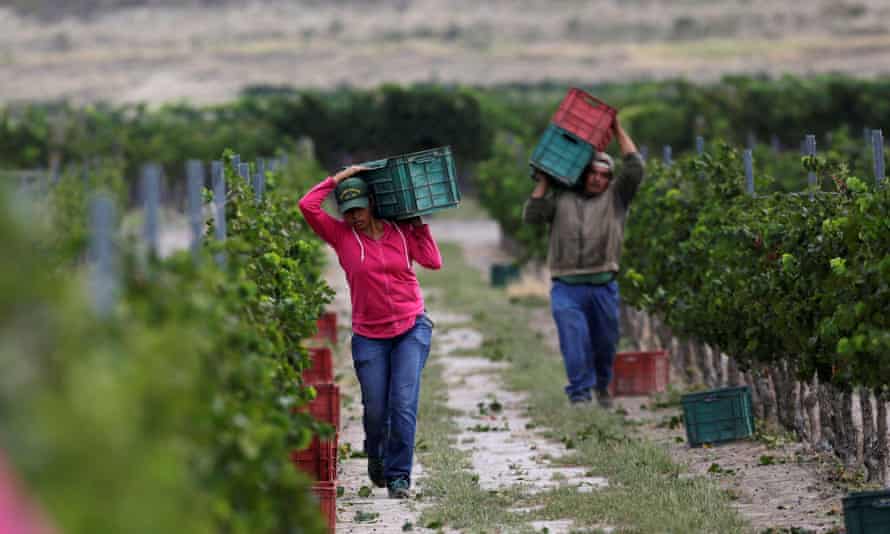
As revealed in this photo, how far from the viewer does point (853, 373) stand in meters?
7.38

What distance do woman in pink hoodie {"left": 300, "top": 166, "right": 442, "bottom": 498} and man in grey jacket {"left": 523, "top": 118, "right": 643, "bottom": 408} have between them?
2.83 metres

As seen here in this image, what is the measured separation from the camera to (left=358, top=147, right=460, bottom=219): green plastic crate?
852 cm

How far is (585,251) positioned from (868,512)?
4.70m

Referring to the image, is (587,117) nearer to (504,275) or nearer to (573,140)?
(573,140)

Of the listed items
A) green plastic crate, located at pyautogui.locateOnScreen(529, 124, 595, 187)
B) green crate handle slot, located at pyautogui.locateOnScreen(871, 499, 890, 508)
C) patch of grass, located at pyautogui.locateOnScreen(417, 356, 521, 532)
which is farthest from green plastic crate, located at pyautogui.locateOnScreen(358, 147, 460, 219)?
green crate handle slot, located at pyautogui.locateOnScreen(871, 499, 890, 508)

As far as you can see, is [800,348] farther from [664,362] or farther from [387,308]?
[664,362]

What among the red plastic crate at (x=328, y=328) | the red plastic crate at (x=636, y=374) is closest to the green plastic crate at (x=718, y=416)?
the red plastic crate at (x=636, y=374)

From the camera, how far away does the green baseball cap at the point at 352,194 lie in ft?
27.3

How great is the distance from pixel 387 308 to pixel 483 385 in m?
5.28

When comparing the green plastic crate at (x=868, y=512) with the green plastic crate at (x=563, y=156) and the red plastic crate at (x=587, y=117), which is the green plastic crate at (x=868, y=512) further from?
the red plastic crate at (x=587, y=117)

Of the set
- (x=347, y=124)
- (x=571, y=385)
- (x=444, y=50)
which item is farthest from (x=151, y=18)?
(x=571, y=385)

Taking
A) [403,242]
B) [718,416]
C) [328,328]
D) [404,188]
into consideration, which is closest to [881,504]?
[403,242]

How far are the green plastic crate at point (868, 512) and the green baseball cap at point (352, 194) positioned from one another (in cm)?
284

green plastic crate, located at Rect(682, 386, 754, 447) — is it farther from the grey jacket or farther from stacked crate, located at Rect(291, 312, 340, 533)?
stacked crate, located at Rect(291, 312, 340, 533)
